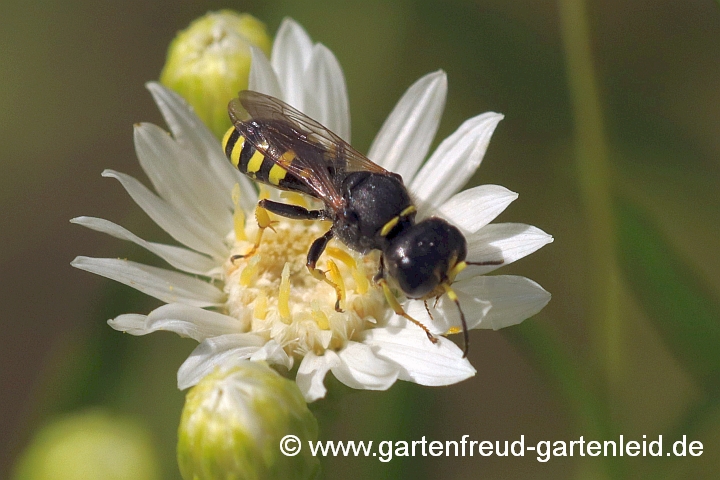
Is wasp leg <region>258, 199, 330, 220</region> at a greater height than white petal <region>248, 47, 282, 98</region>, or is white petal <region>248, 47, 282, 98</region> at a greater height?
white petal <region>248, 47, 282, 98</region>

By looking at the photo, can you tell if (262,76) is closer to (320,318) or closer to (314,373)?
(320,318)

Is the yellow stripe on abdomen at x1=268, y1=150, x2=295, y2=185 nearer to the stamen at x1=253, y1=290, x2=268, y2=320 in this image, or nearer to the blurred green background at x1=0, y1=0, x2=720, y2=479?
the stamen at x1=253, y1=290, x2=268, y2=320

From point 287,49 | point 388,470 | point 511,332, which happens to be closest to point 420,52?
point 287,49

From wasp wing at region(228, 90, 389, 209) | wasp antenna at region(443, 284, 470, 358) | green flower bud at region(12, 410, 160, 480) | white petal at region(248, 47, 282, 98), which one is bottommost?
green flower bud at region(12, 410, 160, 480)

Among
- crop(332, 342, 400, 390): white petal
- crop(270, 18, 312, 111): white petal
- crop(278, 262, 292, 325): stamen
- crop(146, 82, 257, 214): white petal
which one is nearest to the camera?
crop(332, 342, 400, 390): white petal

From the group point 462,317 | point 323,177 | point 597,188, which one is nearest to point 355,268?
point 323,177

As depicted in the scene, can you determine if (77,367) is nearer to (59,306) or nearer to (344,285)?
(344,285)

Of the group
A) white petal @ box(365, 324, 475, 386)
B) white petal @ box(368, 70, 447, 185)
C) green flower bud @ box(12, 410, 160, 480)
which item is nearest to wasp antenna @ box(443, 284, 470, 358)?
white petal @ box(365, 324, 475, 386)
